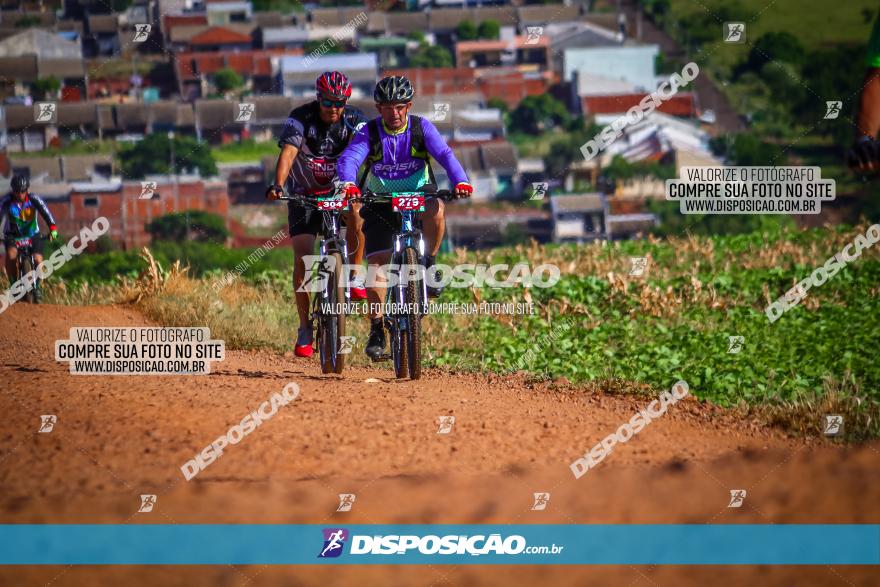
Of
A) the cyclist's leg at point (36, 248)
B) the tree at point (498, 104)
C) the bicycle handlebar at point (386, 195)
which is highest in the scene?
the bicycle handlebar at point (386, 195)

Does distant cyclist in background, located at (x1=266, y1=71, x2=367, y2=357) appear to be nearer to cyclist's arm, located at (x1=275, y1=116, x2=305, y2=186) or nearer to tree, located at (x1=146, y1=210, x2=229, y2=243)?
cyclist's arm, located at (x1=275, y1=116, x2=305, y2=186)

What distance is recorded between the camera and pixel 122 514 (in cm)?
820

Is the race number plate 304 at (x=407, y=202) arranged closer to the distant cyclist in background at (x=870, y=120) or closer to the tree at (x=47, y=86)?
the distant cyclist in background at (x=870, y=120)

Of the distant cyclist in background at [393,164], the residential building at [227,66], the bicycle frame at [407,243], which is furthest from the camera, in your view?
the residential building at [227,66]

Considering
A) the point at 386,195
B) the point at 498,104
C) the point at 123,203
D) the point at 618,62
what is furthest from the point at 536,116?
the point at 386,195

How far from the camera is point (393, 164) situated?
1124 centimetres

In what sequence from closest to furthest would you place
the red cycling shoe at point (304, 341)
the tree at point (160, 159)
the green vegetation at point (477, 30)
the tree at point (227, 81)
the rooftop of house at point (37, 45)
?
the red cycling shoe at point (304, 341) → the tree at point (160, 159) → the rooftop of house at point (37, 45) → the tree at point (227, 81) → the green vegetation at point (477, 30)

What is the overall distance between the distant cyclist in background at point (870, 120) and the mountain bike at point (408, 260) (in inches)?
→ 155

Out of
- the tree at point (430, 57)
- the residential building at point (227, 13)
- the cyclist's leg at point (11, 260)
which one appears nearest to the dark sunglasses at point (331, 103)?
the cyclist's leg at point (11, 260)

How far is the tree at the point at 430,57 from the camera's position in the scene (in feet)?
278

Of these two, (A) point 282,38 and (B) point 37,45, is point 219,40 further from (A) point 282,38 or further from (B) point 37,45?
(B) point 37,45

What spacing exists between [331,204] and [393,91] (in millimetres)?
1111

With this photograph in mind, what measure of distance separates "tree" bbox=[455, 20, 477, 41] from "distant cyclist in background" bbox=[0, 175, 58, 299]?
7260 centimetres

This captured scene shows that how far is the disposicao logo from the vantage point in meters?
7.93
